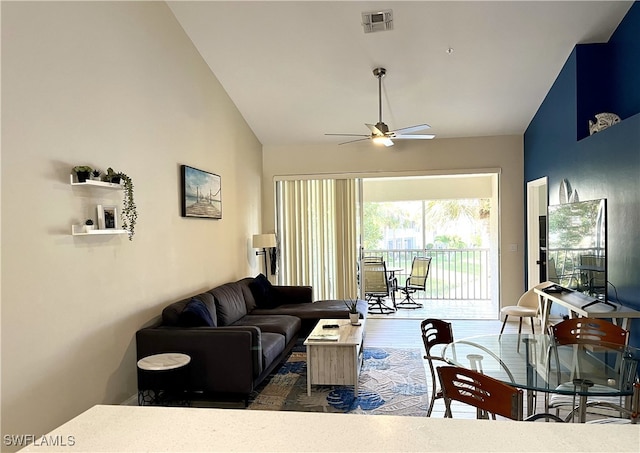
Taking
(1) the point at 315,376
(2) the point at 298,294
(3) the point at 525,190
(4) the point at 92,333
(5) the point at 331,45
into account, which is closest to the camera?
(4) the point at 92,333

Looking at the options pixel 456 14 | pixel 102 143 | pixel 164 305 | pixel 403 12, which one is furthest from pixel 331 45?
pixel 164 305

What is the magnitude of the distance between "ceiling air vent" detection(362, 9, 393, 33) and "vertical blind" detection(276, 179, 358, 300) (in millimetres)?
2899

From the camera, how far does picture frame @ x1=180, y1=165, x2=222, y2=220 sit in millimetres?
4344

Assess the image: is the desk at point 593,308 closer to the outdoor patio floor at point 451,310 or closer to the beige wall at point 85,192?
the outdoor patio floor at point 451,310

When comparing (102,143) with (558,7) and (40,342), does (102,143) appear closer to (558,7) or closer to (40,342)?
(40,342)

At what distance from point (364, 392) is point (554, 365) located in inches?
67.2

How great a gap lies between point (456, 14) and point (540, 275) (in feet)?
12.4

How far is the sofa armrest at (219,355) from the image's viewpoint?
131 inches

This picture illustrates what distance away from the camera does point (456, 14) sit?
398 centimetres

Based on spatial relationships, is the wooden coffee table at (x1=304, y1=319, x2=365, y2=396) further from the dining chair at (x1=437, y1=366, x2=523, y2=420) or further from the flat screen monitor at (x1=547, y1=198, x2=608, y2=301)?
the flat screen monitor at (x1=547, y1=198, x2=608, y2=301)

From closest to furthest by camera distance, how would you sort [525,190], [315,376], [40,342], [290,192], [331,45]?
[40,342] → [315,376] → [331,45] → [525,190] → [290,192]

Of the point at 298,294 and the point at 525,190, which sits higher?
the point at 525,190

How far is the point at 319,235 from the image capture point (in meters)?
6.95

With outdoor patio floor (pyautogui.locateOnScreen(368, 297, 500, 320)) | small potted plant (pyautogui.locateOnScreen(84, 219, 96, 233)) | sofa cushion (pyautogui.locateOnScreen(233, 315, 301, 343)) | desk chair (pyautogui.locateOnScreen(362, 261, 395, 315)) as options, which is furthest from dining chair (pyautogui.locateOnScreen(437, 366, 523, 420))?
desk chair (pyautogui.locateOnScreen(362, 261, 395, 315))
